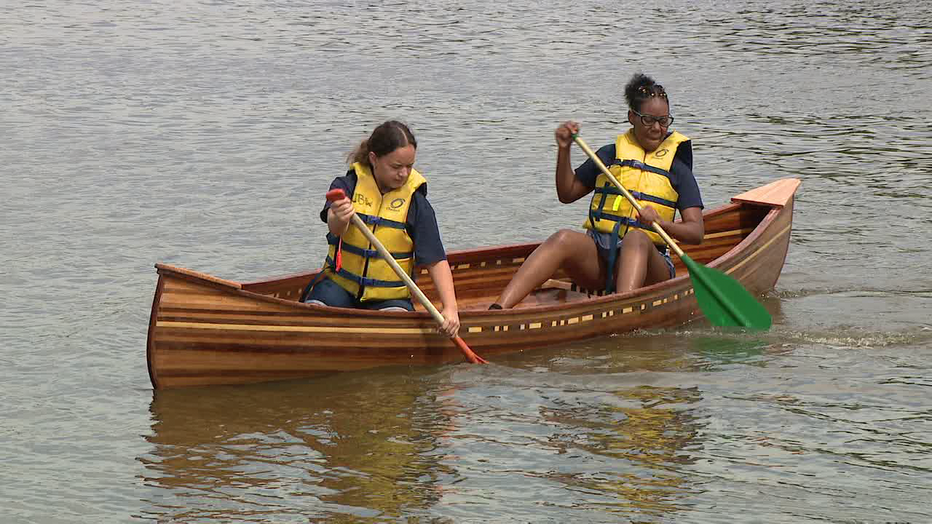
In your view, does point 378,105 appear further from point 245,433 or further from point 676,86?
point 245,433

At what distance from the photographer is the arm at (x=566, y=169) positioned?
A: 7.23 metres

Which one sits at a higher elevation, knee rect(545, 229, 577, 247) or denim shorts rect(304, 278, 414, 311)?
knee rect(545, 229, 577, 247)

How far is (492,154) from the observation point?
515 inches

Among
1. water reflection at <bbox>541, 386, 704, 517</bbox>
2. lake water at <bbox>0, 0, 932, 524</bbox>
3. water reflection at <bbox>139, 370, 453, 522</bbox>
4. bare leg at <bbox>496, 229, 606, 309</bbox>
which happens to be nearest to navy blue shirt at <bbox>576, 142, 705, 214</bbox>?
bare leg at <bbox>496, 229, 606, 309</bbox>

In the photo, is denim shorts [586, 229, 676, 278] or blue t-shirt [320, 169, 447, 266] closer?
blue t-shirt [320, 169, 447, 266]

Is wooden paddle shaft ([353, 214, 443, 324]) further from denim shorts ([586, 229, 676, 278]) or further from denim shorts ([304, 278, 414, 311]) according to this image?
denim shorts ([586, 229, 676, 278])

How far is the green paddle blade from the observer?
782 centimetres

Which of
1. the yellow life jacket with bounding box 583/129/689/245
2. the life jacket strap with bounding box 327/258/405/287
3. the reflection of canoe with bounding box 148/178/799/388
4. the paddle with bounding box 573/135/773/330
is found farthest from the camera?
the paddle with bounding box 573/135/773/330

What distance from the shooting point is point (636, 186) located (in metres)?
7.71

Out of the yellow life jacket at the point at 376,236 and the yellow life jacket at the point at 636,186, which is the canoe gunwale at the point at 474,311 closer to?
the yellow life jacket at the point at 376,236

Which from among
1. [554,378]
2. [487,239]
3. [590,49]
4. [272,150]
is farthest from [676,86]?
[554,378]

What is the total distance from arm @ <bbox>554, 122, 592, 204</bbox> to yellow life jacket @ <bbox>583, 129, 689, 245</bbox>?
0.11 m

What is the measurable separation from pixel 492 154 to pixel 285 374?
6.56 meters

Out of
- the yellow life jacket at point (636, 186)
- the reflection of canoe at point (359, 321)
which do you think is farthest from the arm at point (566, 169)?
the reflection of canoe at point (359, 321)
